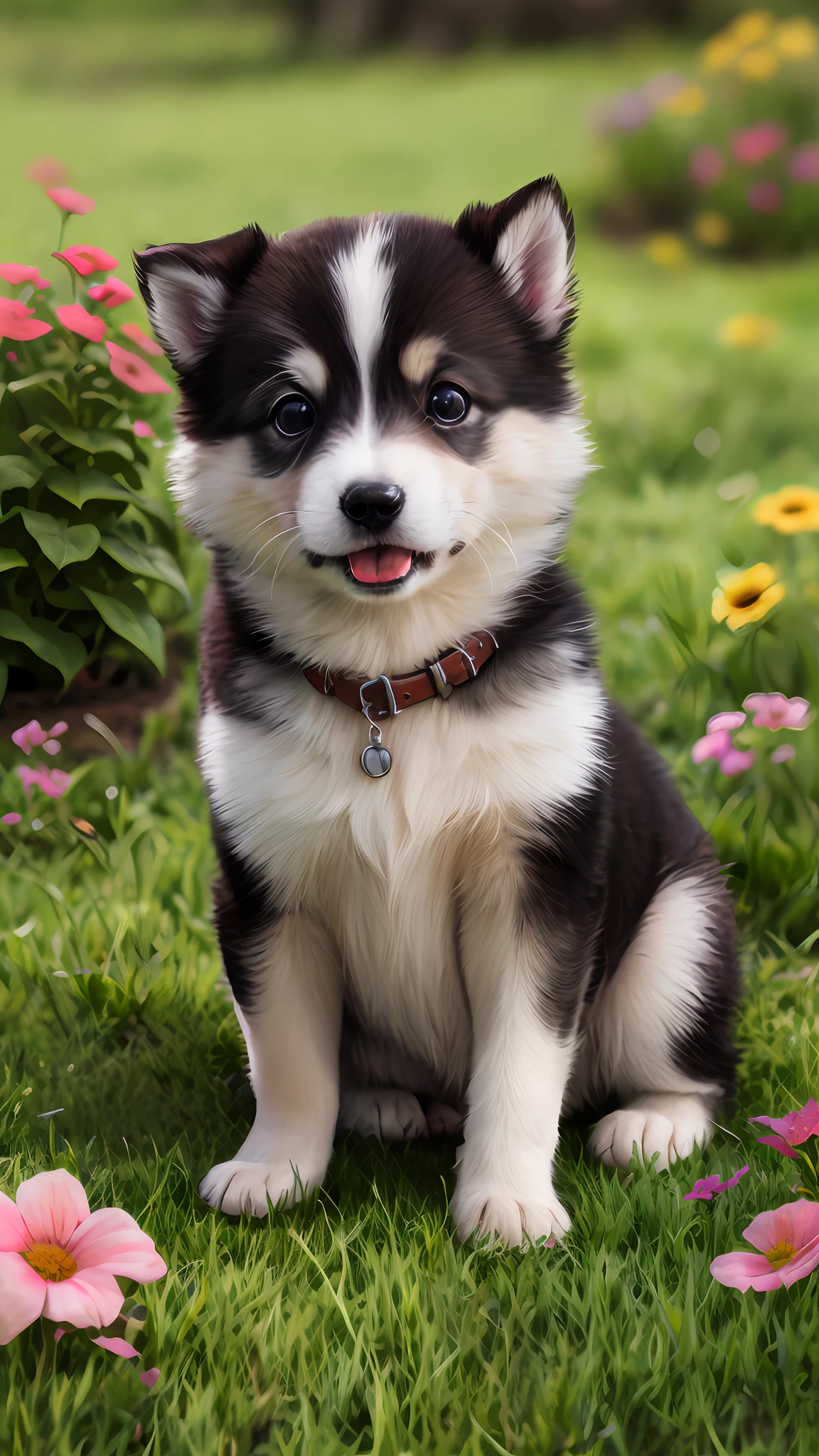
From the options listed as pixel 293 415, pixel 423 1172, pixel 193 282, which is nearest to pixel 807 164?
pixel 193 282

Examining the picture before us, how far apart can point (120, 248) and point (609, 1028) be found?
6.15 meters

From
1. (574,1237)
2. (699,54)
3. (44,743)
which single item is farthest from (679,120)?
(574,1237)

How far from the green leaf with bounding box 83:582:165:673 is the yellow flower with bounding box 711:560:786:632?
1.29 metres

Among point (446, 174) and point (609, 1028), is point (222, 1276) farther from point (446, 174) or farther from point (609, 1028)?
point (446, 174)

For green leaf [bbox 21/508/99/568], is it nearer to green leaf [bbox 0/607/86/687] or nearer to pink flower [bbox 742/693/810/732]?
green leaf [bbox 0/607/86/687]

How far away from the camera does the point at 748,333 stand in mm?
6688

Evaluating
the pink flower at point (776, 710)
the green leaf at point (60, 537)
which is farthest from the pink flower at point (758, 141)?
the green leaf at point (60, 537)

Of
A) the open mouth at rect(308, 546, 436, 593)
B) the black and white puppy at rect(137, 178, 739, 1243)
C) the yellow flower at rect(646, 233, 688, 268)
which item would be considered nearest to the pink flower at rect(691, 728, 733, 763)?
the black and white puppy at rect(137, 178, 739, 1243)

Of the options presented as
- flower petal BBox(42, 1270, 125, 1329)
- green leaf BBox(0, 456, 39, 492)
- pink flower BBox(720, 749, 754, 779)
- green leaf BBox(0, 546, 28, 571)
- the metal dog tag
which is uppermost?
green leaf BBox(0, 456, 39, 492)

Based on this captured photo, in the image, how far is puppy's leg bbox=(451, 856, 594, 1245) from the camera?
7.70ft

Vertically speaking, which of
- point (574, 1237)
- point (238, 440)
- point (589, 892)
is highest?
point (238, 440)

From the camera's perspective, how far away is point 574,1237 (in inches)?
92.0

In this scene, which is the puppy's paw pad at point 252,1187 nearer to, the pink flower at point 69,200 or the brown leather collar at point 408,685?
the brown leather collar at point 408,685

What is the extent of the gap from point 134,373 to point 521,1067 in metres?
1.66
